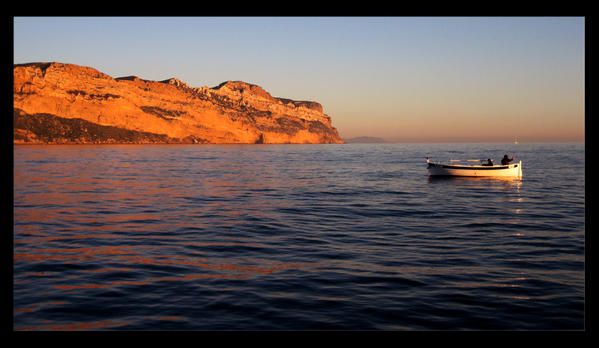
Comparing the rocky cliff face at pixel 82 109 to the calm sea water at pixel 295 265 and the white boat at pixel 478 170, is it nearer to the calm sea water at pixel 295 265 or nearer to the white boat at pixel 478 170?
the white boat at pixel 478 170

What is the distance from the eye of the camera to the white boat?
4150cm

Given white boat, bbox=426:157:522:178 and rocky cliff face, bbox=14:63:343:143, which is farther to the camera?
rocky cliff face, bbox=14:63:343:143

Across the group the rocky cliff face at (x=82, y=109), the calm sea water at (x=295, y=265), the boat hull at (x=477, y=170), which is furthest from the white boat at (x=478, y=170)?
the rocky cliff face at (x=82, y=109)

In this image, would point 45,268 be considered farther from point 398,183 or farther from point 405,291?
point 398,183

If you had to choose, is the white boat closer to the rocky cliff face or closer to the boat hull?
the boat hull

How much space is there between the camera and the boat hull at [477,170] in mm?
41500

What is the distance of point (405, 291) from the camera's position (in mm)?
9289

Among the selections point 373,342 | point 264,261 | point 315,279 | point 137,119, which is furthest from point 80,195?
point 137,119

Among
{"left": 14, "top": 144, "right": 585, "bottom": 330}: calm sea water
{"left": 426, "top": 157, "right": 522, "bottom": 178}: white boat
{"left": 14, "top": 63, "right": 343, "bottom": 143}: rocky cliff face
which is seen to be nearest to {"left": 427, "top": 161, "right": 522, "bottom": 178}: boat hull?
{"left": 426, "top": 157, "right": 522, "bottom": 178}: white boat

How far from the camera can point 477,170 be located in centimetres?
4209

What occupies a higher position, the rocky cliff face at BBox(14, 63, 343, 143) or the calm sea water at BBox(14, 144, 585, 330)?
the rocky cliff face at BBox(14, 63, 343, 143)

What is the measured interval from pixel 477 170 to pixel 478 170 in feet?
0.29

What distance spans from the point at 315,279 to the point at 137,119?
190 metres

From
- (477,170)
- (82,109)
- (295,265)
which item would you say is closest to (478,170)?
(477,170)
